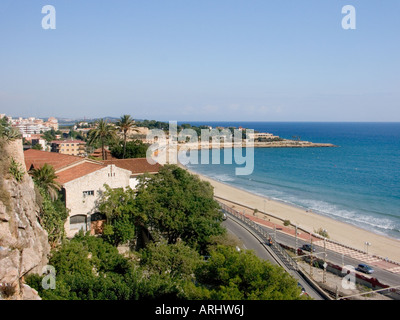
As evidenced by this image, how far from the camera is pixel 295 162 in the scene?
105 meters

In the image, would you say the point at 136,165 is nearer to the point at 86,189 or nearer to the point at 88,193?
the point at 88,193

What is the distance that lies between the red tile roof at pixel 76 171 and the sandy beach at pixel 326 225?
26.4 m

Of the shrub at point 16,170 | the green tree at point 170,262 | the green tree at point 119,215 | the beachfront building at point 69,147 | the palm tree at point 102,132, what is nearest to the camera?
the shrub at point 16,170

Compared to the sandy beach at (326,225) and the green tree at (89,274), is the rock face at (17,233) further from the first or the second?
the sandy beach at (326,225)

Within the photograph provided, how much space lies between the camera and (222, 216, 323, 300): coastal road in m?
20.5

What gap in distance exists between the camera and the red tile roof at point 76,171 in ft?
89.2

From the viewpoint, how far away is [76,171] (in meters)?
29.2

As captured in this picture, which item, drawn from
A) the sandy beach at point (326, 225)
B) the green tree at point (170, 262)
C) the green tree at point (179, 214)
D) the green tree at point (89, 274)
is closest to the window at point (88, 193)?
the green tree at point (179, 214)

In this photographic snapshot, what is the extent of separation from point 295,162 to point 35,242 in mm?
95177

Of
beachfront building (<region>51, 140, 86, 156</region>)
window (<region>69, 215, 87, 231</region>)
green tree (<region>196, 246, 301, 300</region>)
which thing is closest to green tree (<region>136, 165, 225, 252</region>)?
window (<region>69, 215, 87, 231</region>)

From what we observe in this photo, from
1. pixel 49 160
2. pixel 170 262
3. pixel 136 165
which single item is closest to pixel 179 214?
pixel 170 262

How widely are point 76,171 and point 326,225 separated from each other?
3192 centimetres

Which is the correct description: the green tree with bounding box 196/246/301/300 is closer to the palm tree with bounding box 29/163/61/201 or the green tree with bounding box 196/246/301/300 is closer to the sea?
the palm tree with bounding box 29/163/61/201

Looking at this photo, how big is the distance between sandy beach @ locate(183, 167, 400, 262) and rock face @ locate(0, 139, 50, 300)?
103 ft
